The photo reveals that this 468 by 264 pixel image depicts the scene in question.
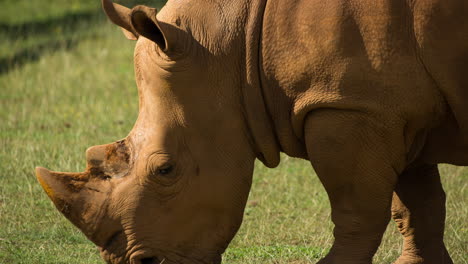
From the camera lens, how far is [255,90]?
200 inches

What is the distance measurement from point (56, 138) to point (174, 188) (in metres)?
4.86

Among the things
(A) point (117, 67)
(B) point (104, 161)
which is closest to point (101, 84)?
(A) point (117, 67)

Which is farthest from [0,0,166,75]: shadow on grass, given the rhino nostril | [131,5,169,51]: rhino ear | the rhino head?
[131,5,169,51]: rhino ear

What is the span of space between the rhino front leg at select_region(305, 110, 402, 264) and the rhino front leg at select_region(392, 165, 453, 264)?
96cm

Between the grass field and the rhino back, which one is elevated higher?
the rhino back

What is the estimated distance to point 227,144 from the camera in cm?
518

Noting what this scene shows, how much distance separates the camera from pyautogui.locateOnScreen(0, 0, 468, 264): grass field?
682 cm

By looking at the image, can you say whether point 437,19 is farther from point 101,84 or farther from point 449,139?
point 101,84

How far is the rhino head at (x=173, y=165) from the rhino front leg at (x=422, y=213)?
1.31m

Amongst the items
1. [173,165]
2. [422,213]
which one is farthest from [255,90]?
[422,213]

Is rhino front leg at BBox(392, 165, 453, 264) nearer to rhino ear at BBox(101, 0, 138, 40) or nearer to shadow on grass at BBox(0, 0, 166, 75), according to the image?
rhino ear at BBox(101, 0, 138, 40)

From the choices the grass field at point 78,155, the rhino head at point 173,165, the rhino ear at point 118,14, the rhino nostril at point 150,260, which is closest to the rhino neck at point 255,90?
the rhino head at point 173,165

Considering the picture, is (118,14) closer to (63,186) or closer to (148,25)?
(148,25)

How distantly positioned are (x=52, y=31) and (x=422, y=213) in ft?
34.8
